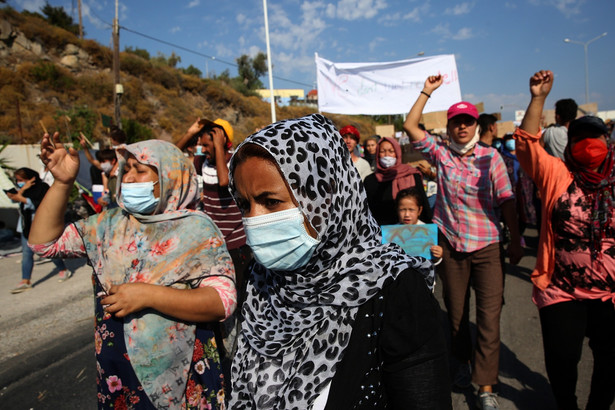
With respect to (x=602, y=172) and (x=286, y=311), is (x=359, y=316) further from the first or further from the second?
(x=602, y=172)

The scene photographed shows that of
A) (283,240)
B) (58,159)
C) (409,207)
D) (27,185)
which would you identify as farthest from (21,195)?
(283,240)

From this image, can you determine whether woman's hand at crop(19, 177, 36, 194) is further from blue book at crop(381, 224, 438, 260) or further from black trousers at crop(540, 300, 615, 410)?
black trousers at crop(540, 300, 615, 410)

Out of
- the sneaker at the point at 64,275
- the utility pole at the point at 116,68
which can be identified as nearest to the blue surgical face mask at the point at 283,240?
the sneaker at the point at 64,275

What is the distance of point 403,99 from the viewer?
22.2 feet

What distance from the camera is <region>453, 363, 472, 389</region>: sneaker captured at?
119 inches

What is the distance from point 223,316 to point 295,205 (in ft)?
2.67

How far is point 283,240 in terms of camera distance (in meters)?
1.28

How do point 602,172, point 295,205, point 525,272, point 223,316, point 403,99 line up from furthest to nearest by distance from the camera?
point 403,99, point 525,272, point 602,172, point 223,316, point 295,205

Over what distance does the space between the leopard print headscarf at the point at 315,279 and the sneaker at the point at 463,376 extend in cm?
220

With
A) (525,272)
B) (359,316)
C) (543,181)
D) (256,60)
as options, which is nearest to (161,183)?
(359,316)

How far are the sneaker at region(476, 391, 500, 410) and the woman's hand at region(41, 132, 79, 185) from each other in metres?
2.95

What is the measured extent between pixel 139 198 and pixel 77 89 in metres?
27.7

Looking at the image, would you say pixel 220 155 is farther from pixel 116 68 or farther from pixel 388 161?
pixel 116 68

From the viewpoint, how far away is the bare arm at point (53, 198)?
1.84 metres
